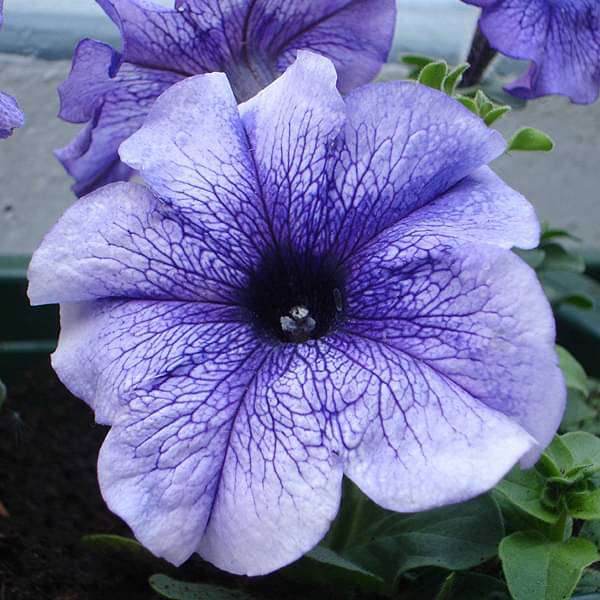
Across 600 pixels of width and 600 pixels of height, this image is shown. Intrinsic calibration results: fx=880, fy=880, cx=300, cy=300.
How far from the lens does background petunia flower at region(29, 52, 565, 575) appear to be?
446 mm

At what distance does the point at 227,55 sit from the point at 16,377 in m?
0.60

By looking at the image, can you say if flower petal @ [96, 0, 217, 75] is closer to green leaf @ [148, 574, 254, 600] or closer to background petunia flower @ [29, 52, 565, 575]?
background petunia flower @ [29, 52, 565, 575]

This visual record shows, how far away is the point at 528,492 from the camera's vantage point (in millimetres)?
576

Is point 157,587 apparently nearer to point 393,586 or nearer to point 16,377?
point 393,586

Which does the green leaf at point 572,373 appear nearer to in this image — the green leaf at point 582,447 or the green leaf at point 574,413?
the green leaf at point 574,413

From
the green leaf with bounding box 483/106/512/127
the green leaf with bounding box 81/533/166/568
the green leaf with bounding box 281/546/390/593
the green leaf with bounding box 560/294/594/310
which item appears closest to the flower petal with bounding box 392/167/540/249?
the green leaf with bounding box 483/106/512/127

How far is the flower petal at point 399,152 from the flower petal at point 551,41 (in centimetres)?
17

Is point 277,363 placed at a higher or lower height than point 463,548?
higher

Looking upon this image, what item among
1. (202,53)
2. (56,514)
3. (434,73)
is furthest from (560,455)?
(56,514)

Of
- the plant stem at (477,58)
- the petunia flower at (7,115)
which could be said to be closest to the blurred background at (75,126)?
the plant stem at (477,58)

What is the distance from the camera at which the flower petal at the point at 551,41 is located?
65 cm

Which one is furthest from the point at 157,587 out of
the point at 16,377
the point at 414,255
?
the point at 16,377

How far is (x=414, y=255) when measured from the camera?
19.6 inches

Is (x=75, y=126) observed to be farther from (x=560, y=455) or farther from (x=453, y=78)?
(x=560, y=455)
